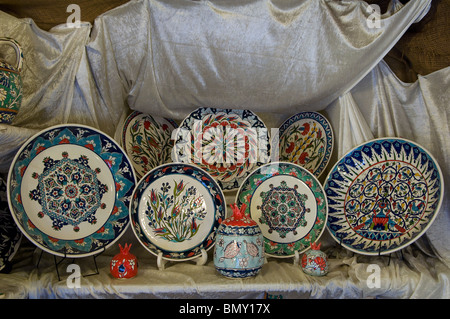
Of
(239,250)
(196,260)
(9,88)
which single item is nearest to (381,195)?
(239,250)

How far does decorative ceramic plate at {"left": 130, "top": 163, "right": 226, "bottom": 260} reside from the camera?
155cm

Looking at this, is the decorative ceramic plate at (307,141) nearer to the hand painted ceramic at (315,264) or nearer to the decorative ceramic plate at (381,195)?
the decorative ceramic plate at (381,195)

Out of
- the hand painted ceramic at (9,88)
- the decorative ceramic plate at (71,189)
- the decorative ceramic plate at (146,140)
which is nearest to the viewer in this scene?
the hand painted ceramic at (9,88)

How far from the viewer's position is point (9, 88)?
1356 mm

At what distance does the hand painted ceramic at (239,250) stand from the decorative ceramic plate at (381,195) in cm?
37

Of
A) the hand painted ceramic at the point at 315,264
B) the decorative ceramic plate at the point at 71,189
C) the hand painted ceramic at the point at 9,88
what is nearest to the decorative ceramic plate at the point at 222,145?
the decorative ceramic plate at the point at 71,189

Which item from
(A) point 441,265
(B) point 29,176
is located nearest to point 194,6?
(B) point 29,176

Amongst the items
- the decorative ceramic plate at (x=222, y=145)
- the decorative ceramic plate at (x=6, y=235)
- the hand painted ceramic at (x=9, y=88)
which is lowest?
the decorative ceramic plate at (x=6, y=235)

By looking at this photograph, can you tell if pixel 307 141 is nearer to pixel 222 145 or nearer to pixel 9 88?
pixel 222 145

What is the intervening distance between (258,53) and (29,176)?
0.93 meters

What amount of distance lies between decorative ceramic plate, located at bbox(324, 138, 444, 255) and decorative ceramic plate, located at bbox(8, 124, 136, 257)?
2.60 ft

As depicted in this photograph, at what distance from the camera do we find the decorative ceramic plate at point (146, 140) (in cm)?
174

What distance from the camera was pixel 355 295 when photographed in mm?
1478
